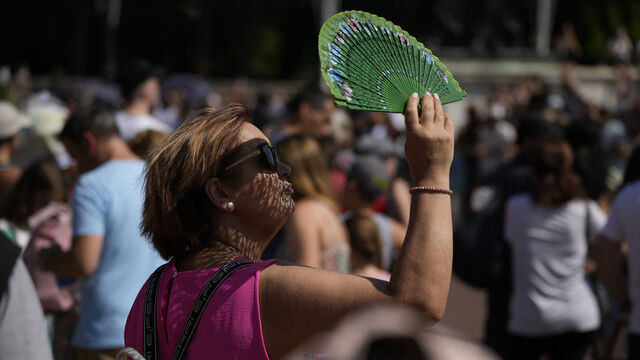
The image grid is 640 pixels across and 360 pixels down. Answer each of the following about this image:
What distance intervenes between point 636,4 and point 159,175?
→ 3476cm

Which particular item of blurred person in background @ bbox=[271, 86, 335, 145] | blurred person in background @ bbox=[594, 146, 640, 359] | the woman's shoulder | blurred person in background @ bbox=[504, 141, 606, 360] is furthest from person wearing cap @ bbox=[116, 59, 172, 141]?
blurred person in background @ bbox=[594, 146, 640, 359]

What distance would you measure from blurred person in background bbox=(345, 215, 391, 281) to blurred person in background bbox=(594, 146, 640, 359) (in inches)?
46.3

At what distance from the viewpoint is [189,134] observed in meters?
1.89

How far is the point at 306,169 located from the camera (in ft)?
13.4

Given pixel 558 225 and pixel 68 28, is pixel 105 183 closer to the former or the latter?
pixel 558 225

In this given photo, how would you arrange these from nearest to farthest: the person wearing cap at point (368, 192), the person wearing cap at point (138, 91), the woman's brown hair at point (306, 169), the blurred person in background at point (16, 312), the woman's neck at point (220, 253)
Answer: the woman's neck at point (220, 253)
the blurred person in background at point (16, 312)
the woman's brown hair at point (306, 169)
the person wearing cap at point (368, 192)
the person wearing cap at point (138, 91)

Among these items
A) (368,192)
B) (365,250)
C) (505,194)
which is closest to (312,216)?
(365,250)

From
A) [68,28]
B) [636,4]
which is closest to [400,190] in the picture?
[636,4]

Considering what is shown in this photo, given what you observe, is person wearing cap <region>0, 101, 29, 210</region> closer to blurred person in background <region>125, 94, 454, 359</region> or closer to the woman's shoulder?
the woman's shoulder

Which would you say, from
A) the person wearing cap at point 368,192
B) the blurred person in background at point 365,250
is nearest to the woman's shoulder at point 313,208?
the blurred person in background at point 365,250

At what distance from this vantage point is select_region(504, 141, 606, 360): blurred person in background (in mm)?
4480

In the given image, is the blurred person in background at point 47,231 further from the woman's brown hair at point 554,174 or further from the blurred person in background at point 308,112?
the woman's brown hair at point 554,174

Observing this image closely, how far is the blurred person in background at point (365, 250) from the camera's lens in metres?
4.16

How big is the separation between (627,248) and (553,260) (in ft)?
1.44
